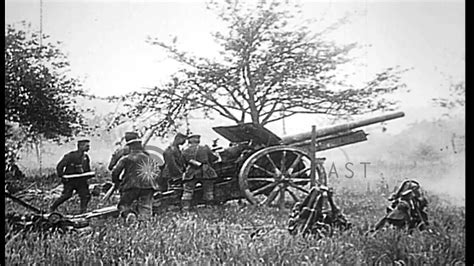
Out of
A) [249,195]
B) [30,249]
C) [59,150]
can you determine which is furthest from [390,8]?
[30,249]

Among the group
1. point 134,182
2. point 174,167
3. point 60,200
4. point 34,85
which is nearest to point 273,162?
point 174,167

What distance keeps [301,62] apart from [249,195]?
0.52 m

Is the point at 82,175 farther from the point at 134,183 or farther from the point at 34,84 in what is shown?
the point at 34,84

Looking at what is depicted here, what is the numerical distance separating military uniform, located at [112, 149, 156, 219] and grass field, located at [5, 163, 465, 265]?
0.06 metres

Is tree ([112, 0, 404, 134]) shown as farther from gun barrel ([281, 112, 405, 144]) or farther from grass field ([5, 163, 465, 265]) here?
grass field ([5, 163, 465, 265])

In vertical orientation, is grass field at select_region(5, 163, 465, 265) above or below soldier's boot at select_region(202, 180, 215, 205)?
below

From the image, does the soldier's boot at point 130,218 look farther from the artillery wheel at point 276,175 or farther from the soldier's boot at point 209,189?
the artillery wheel at point 276,175

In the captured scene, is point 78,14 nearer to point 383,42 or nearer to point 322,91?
point 322,91

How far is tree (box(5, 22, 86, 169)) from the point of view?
251 cm

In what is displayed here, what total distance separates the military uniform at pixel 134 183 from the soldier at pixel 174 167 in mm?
43

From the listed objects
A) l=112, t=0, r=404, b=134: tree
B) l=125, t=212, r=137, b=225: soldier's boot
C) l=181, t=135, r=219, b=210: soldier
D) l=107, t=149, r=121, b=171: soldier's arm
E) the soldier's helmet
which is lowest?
l=125, t=212, r=137, b=225: soldier's boot

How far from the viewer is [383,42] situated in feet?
8.11

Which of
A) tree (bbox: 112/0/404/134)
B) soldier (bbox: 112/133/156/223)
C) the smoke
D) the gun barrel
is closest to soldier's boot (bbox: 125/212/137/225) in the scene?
soldier (bbox: 112/133/156/223)

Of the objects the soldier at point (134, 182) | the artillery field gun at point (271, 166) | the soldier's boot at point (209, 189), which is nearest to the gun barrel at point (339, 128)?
the artillery field gun at point (271, 166)
